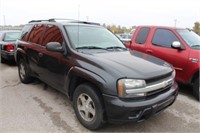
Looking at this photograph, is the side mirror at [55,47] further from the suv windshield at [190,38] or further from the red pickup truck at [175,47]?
the suv windshield at [190,38]

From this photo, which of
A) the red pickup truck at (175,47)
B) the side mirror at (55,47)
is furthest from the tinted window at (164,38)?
the side mirror at (55,47)

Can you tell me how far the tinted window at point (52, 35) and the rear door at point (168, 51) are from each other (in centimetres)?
260

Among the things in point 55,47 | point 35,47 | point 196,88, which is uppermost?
point 55,47

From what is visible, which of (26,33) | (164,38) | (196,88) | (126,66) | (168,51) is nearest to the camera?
(126,66)

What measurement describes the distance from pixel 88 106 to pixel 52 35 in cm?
183

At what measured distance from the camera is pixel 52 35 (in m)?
4.10

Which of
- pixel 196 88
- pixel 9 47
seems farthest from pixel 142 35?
pixel 9 47

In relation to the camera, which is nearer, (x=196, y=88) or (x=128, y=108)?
(x=128, y=108)

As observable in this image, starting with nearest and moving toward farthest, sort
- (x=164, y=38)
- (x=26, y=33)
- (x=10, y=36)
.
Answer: (x=164, y=38), (x=26, y=33), (x=10, y=36)

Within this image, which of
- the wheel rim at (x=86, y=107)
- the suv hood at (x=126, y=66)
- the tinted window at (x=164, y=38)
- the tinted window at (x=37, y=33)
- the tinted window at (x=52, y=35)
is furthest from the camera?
the tinted window at (x=164, y=38)

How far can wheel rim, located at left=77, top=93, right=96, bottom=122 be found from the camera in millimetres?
3023

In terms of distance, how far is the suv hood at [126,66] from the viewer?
275cm

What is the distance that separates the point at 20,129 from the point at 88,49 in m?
1.74

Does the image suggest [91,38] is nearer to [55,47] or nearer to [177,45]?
[55,47]
